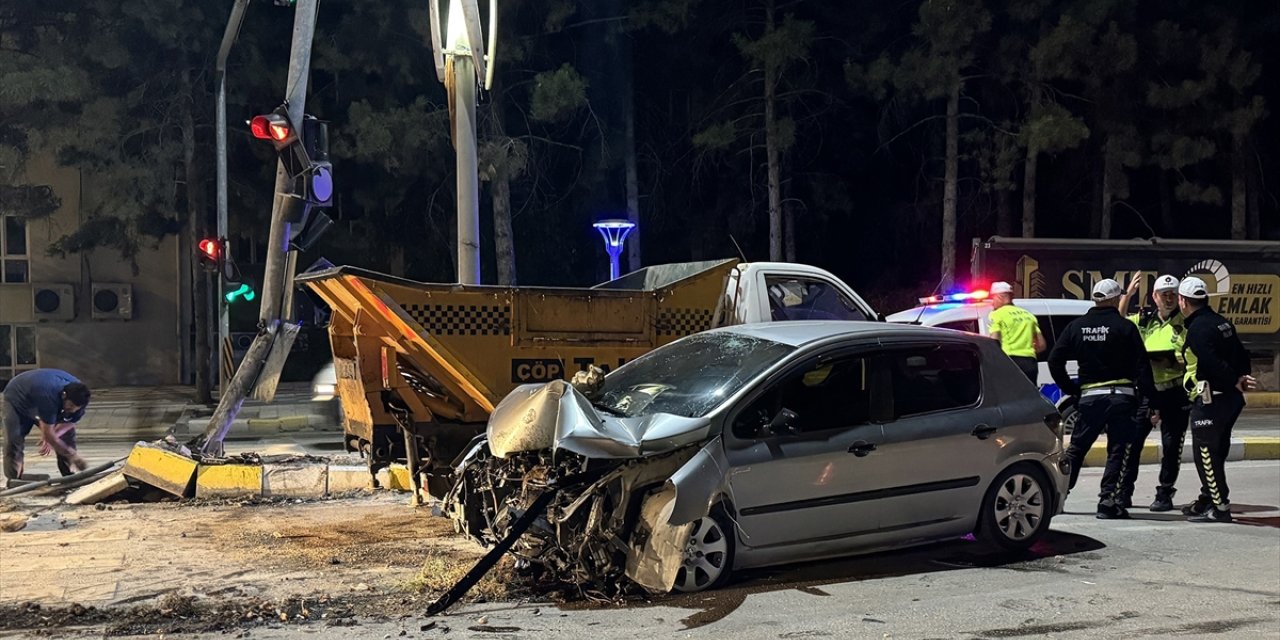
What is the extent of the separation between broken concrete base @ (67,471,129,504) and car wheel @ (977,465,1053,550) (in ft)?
23.2

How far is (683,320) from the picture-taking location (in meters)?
8.93

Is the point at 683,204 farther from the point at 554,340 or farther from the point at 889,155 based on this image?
the point at 554,340

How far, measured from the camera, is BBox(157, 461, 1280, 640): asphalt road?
5027mm

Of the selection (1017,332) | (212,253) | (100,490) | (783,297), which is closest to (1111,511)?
(1017,332)

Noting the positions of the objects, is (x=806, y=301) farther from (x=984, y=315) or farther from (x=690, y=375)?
(x=984, y=315)

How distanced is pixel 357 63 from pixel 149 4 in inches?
157

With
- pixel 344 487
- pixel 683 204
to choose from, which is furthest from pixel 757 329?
pixel 683 204

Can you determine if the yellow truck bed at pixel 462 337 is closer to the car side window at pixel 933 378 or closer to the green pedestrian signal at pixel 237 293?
the car side window at pixel 933 378

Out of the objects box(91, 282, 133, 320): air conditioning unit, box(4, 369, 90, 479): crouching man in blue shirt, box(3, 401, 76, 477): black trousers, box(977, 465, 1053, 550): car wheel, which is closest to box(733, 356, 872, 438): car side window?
box(977, 465, 1053, 550): car wheel

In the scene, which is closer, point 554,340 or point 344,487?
point 554,340

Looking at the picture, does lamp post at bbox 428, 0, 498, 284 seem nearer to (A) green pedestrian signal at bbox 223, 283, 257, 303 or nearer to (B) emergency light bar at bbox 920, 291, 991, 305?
(B) emergency light bar at bbox 920, 291, 991, 305

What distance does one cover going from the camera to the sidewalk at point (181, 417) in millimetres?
16844

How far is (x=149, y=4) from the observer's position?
20.0 m

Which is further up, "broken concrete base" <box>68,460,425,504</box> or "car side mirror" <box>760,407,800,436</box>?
"car side mirror" <box>760,407,800,436</box>
